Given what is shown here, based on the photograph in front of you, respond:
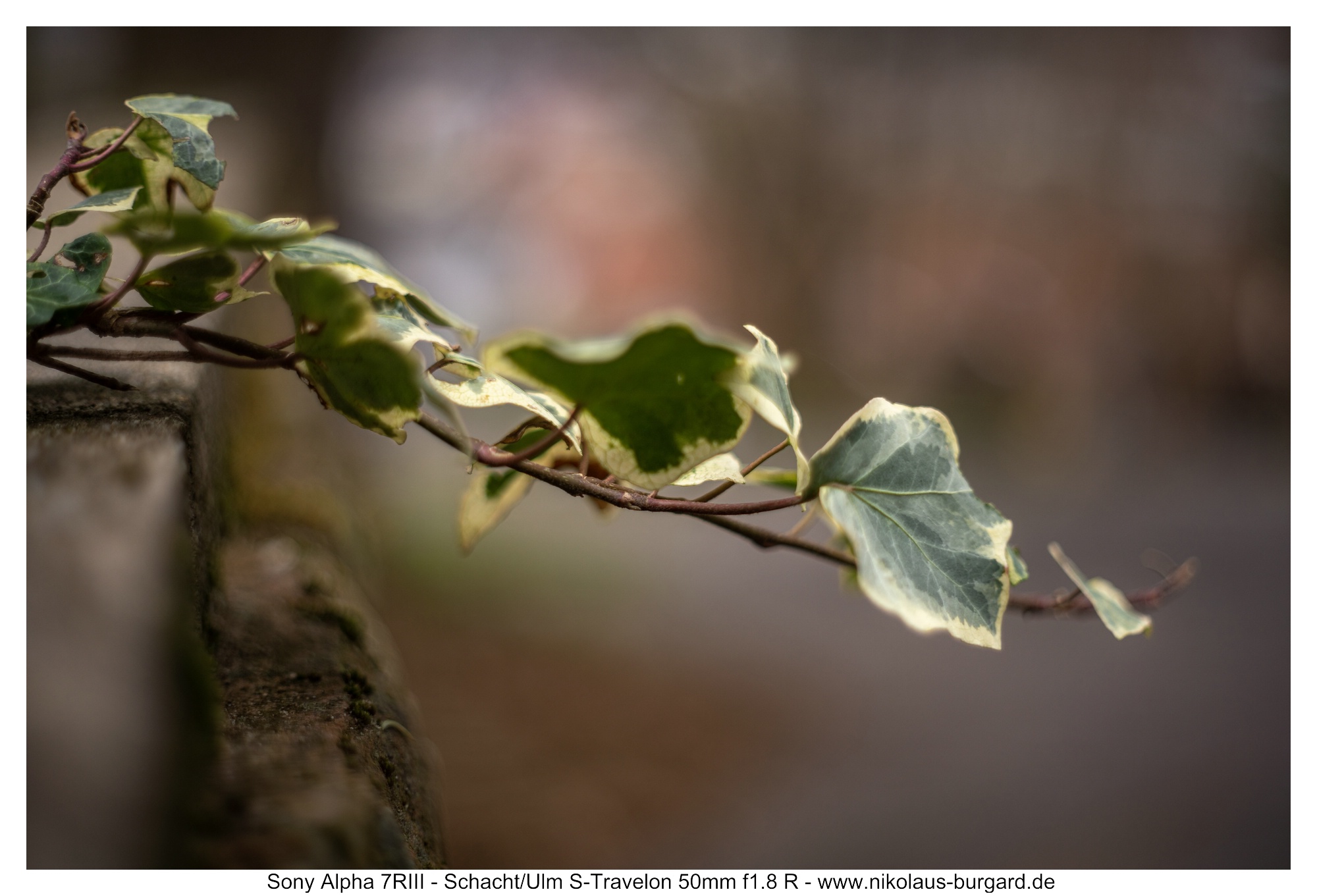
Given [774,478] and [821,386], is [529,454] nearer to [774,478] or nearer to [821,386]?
[774,478]

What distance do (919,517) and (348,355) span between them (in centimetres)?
22

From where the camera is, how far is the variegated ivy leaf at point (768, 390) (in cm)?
25

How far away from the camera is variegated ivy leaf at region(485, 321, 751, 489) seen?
239 millimetres

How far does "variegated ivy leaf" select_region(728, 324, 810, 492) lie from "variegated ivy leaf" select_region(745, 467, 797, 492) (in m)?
0.08

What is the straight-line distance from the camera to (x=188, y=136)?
36 cm

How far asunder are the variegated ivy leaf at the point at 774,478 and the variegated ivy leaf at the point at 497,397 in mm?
91

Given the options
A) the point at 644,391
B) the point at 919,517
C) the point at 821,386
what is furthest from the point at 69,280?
the point at 821,386

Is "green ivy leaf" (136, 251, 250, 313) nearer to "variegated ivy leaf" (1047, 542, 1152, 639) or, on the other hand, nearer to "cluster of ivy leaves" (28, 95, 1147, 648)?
"cluster of ivy leaves" (28, 95, 1147, 648)

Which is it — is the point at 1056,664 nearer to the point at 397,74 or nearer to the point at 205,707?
the point at 205,707

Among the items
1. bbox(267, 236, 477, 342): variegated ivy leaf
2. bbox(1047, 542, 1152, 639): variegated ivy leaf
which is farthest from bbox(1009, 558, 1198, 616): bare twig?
bbox(267, 236, 477, 342): variegated ivy leaf

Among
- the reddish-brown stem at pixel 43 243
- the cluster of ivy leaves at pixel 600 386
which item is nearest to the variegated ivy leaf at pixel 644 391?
the cluster of ivy leaves at pixel 600 386

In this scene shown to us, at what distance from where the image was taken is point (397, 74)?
2.85m

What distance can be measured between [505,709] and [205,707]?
1257 mm

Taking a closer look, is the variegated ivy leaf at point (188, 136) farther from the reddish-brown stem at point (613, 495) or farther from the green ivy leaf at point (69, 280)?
the reddish-brown stem at point (613, 495)
